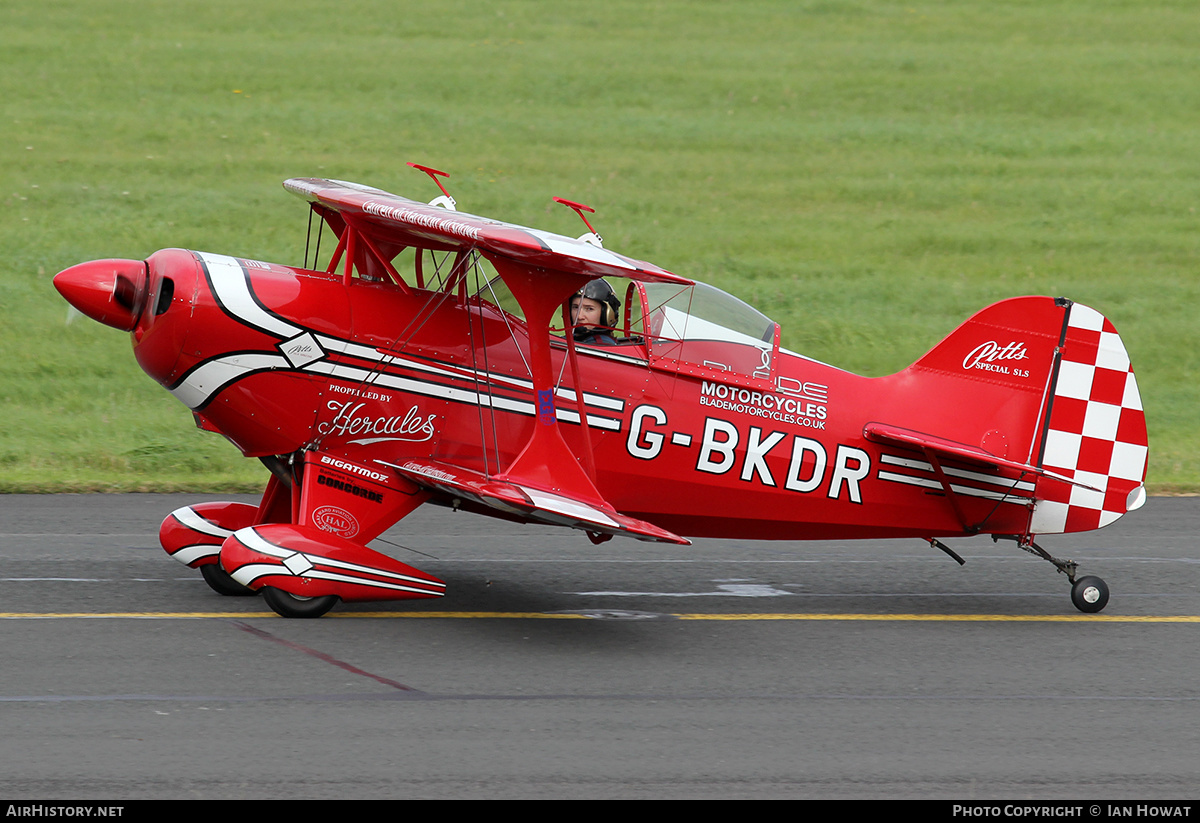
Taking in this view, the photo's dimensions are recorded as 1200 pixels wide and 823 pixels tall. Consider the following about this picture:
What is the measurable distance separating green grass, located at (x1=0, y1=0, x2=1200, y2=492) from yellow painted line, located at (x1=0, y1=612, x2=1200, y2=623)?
4144 millimetres

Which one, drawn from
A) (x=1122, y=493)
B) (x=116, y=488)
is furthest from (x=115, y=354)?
(x=1122, y=493)

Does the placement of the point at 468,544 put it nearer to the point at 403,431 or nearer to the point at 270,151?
the point at 403,431

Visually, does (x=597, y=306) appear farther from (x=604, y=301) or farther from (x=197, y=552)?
(x=197, y=552)

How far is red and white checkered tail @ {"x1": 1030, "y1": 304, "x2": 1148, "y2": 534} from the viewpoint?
344 inches

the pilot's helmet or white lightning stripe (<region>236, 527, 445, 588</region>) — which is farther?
the pilot's helmet

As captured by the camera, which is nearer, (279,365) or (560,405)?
(279,365)

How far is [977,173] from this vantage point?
24281 mm

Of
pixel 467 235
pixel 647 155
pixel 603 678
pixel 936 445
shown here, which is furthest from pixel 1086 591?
pixel 647 155

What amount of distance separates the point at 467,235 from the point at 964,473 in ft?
12.2

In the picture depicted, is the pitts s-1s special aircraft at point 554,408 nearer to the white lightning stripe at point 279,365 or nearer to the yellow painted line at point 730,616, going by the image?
the white lightning stripe at point 279,365

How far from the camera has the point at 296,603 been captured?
775 cm

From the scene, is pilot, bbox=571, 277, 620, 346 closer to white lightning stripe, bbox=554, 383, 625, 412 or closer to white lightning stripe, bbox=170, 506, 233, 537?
white lightning stripe, bbox=554, 383, 625, 412

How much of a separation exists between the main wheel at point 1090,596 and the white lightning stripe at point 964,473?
0.75m

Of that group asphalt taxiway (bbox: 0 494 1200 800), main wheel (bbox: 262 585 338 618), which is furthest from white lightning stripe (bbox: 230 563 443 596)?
asphalt taxiway (bbox: 0 494 1200 800)
